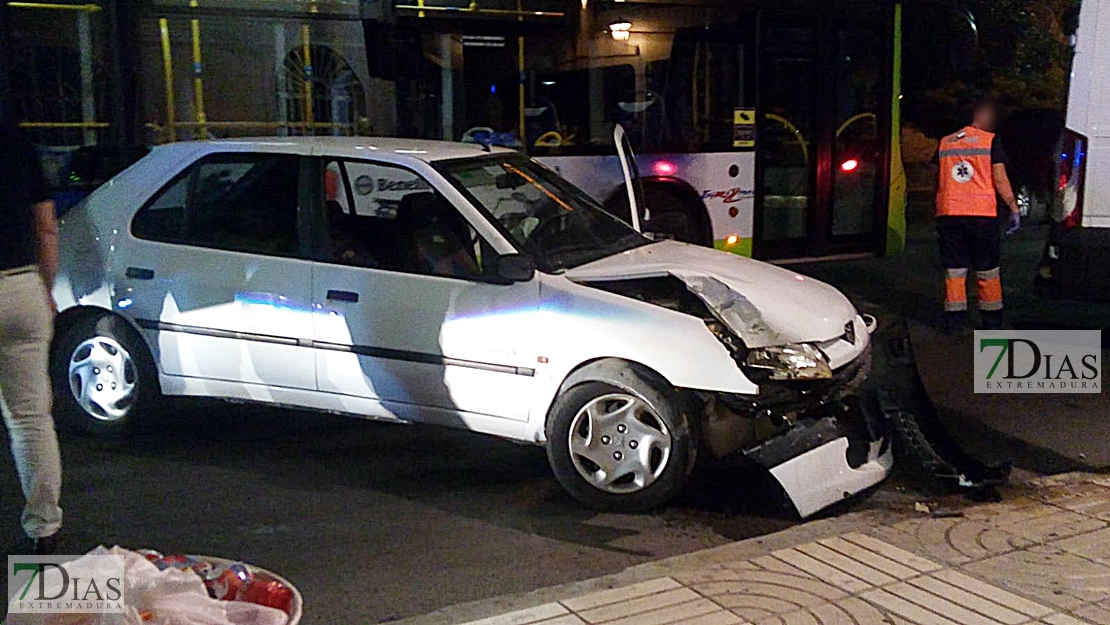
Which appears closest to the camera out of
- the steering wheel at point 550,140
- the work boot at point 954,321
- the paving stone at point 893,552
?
the paving stone at point 893,552

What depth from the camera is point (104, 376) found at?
6629mm

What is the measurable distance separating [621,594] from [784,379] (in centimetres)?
136

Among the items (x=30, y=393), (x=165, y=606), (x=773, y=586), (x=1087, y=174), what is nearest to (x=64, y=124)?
(x=30, y=393)

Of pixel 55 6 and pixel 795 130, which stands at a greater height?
pixel 55 6

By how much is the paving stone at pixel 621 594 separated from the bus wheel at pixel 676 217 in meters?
6.23

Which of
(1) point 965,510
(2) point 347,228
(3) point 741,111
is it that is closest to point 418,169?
(2) point 347,228

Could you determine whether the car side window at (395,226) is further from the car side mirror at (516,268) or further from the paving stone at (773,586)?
the paving stone at (773,586)

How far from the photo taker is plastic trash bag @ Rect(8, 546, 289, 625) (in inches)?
137

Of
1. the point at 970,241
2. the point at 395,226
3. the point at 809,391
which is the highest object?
the point at 395,226

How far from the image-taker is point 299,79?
927 cm

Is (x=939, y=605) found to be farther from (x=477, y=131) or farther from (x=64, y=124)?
(x=64, y=124)

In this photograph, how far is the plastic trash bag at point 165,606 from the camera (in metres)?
3.49

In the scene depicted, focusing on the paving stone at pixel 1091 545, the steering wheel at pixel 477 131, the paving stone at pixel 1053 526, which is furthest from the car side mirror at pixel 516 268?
the steering wheel at pixel 477 131

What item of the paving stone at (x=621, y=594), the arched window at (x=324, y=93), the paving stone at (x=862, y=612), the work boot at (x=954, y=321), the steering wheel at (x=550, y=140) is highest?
the arched window at (x=324, y=93)
